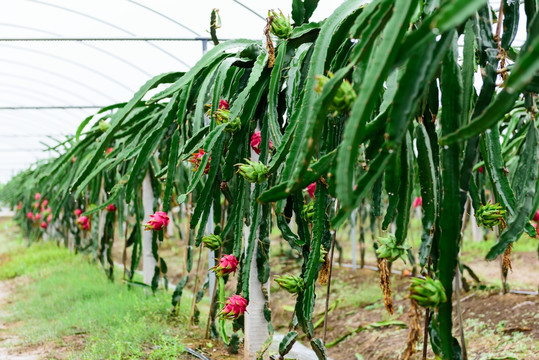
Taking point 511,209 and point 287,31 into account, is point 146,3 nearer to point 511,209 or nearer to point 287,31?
point 287,31

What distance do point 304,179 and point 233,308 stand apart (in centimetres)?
53

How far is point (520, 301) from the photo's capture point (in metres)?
2.33

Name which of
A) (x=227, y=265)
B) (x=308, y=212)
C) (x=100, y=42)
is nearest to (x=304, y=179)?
(x=308, y=212)

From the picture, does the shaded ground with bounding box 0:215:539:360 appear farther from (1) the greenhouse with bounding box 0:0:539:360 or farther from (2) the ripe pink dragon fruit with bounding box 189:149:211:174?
(2) the ripe pink dragon fruit with bounding box 189:149:211:174

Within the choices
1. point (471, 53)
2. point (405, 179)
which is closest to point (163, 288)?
point (405, 179)

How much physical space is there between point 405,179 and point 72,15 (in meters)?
4.55

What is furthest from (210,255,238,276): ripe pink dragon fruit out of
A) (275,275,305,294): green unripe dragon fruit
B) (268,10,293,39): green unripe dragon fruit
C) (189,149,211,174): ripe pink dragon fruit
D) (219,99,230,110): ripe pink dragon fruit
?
(268,10,293,39): green unripe dragon fruit

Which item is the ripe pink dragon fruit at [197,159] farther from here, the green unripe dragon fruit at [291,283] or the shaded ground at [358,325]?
the shaded ground at [358,325]

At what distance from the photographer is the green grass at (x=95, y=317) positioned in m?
1.74

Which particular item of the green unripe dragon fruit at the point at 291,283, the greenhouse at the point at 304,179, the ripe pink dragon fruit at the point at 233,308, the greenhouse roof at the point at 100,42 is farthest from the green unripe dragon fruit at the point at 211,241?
the greenhouse roof at the point at 100,42

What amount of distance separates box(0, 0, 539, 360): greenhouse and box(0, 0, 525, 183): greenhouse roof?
33 millimetres

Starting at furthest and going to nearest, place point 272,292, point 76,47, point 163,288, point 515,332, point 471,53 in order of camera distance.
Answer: point 76,47
point 272,292
point 163,288
point 515,332
point 471,53

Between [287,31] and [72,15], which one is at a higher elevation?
[72,15]

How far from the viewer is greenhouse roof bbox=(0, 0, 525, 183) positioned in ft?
12.7
